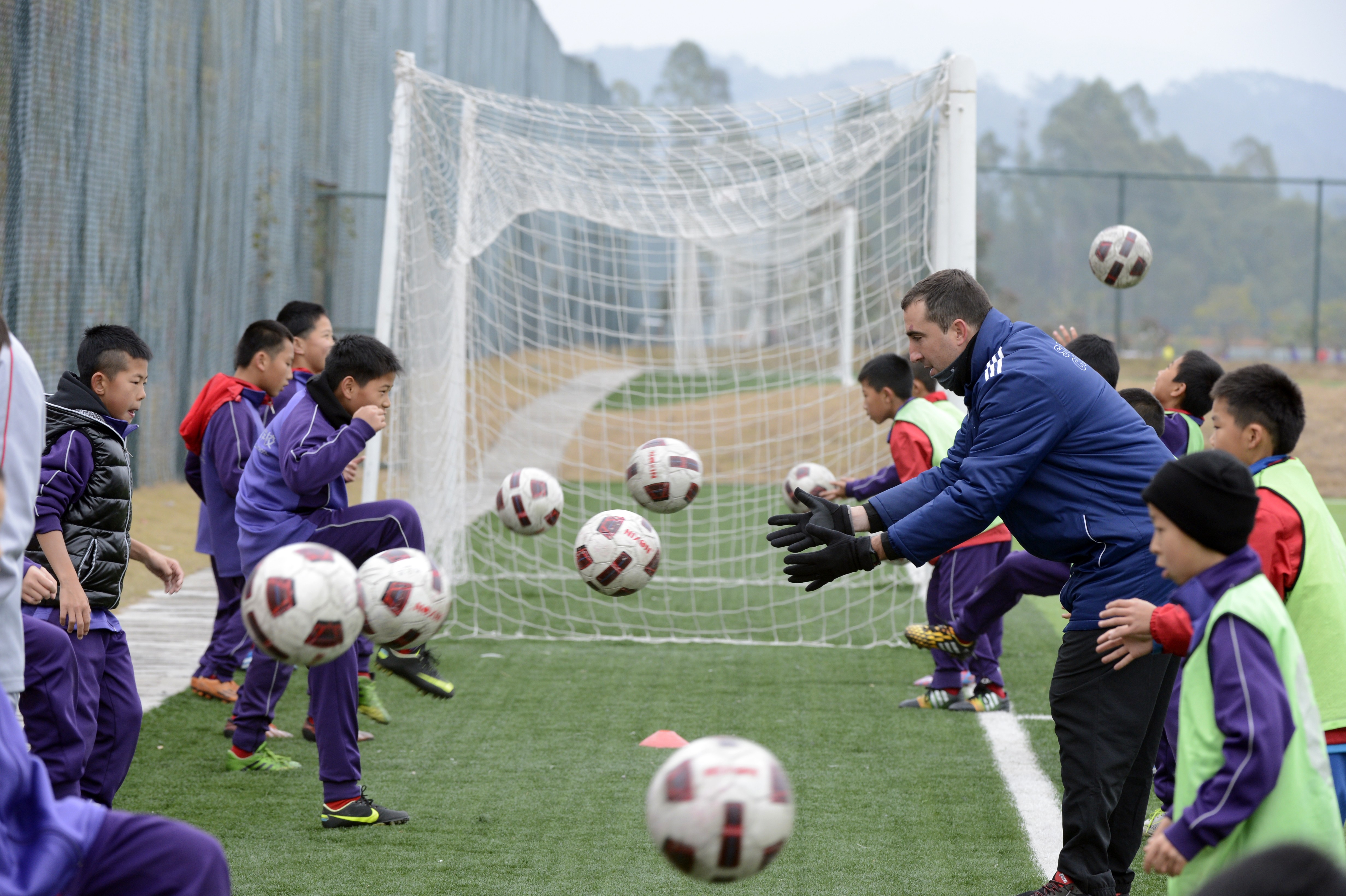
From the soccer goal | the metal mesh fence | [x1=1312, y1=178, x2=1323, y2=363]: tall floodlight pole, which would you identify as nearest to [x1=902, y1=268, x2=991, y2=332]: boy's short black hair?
the soccer goal

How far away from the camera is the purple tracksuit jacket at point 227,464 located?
16.8 feet

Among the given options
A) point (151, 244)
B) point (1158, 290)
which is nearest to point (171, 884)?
point (151, 244)

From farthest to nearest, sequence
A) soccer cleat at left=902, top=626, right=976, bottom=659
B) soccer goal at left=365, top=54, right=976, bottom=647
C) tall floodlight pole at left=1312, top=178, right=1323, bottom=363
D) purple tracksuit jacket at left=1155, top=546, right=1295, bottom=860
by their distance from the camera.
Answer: tall floodlight pole at left=1312, top=178, right=1323, bottom=363 < soccer goal at left=365, top=54, right=976, bottom=647 < soccer cleat at left=902, top=626, right=976, bottom=659 < purple tracksuit jacket at left=1155, top=546, right=1295, bottom=860

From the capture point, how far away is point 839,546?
348 cm

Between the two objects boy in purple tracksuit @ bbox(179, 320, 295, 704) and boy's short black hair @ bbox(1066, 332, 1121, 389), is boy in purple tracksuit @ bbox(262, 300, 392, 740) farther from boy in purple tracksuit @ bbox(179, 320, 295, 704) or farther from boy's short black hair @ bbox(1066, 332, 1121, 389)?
boy's short black hair @ bbox(1066, 332, 1121, 389)

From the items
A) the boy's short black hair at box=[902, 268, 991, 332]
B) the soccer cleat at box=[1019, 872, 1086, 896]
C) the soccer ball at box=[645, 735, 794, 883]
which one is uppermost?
the boy's short black hair at box=[902, 268, 991, 332]

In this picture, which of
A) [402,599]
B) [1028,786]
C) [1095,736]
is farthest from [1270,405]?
[402,599]

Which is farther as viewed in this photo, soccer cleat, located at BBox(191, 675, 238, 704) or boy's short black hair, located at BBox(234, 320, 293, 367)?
soccer cleat, located at BBox(191, 675, 238, 704)

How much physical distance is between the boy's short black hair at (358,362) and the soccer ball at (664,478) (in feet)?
5.62

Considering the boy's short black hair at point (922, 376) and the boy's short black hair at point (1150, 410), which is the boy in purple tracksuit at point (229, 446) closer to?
the boy's short black hair at point (922, 376)

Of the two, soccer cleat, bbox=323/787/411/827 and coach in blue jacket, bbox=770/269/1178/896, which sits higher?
coach in blue jacket, bbox=770/269/1178/896

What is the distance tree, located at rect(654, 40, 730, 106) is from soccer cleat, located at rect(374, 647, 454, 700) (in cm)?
8805

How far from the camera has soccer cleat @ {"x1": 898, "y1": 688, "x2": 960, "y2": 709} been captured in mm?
6102

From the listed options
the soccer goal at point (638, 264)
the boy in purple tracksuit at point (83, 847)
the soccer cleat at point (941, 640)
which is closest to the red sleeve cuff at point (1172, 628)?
the boy in purple tracksuit at point (83, 847)
